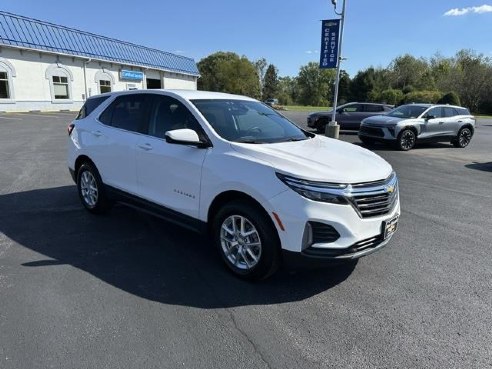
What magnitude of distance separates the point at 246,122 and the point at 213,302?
2104 millimetres

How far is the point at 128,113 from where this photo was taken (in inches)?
204

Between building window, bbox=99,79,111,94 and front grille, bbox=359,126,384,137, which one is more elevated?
building window, bbox=99,79,111,94

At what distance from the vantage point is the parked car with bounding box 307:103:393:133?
786 inches

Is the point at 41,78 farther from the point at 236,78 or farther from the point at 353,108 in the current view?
the point at 236,78

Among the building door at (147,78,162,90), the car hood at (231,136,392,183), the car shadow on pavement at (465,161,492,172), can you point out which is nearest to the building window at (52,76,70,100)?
the building door at (147,78,162,90)

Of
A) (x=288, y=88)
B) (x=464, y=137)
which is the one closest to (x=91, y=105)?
(x=464, y=137)

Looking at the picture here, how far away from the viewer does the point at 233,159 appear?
3.77 meters

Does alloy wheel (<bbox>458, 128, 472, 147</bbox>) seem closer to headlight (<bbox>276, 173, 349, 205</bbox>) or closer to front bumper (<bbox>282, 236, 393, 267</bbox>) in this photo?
front bumper (<bbox>282, 236, 393, 267</bbox>)

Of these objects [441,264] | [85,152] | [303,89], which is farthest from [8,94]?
[303,89]

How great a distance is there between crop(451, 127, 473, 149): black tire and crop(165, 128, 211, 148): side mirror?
1459 cm

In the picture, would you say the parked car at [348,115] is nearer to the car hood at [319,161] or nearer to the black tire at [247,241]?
the car hood at [319,161]

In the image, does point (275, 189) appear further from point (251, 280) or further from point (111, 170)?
point (111, 170)

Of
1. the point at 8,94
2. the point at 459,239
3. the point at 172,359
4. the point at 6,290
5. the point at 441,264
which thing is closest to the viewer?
the point at 172,359

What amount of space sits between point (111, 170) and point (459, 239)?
4.71 metres
